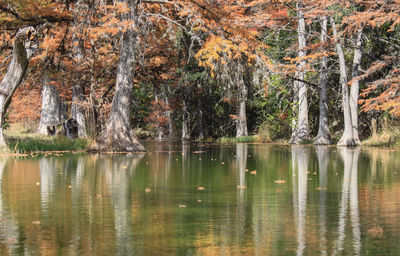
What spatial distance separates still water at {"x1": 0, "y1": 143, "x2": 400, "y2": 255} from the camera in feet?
19.4

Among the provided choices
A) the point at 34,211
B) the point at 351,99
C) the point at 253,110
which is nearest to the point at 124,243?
the point at 34,211

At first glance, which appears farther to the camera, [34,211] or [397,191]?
[397,191]

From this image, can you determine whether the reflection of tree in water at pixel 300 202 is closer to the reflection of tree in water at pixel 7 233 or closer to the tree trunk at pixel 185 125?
the reflection of tree in water at pixel 7 233

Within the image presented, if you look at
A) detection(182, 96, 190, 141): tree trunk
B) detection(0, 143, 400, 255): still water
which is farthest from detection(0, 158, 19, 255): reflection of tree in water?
detection(182, 96, 190, 141): tree trunk

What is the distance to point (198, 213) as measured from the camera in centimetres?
807

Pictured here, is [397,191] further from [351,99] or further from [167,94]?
[167,94]

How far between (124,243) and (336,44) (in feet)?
94.1

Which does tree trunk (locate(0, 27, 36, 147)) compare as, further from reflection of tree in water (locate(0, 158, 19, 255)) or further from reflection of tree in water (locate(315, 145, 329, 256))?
reflection of tree in water (locate(0, 158, 19, 255))

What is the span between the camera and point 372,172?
48.3 feet

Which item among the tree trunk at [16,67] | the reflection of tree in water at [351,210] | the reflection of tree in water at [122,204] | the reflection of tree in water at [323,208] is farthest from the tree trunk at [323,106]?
the reflection of tree in water at [351,210]

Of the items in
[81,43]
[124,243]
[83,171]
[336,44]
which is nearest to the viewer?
[124,243]

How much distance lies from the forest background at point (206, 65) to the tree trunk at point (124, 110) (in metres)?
0.04

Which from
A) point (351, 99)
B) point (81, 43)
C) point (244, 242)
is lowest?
point (244, 242)

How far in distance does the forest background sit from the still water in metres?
10.3
